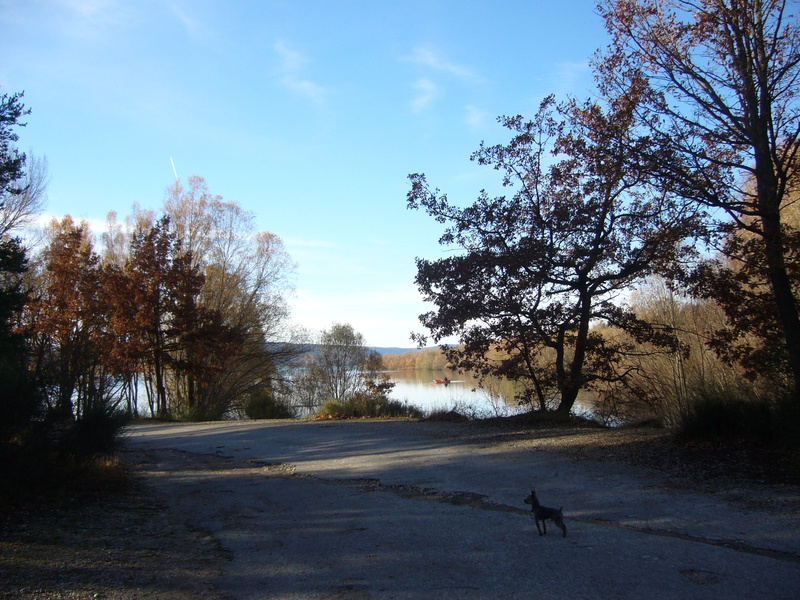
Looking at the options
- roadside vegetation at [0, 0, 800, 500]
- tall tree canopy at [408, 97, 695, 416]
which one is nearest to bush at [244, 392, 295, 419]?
roadside vegetation at [0, 0, 800, 500]

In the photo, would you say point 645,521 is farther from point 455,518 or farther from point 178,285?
point 178,285

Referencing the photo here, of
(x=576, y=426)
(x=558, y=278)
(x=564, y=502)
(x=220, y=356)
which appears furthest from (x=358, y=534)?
(x=220, y=356)

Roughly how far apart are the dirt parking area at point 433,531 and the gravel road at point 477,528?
2cm

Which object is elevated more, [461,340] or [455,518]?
[461,340]

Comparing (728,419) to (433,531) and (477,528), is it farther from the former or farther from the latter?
(433,531)

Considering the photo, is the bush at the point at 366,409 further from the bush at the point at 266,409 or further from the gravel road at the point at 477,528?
the gravel road at the point at 477,528

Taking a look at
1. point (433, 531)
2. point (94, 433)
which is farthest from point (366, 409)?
point (433, 531)

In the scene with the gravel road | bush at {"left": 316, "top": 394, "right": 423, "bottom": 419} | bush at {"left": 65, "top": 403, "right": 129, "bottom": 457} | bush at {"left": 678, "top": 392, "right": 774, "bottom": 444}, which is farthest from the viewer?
bush at {"left": 316, "top": 394, "right": 423, "bottom": 419}

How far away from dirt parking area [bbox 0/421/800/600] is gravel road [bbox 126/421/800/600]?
21 mm

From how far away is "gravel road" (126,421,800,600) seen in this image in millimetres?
3934

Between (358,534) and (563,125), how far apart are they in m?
9.46

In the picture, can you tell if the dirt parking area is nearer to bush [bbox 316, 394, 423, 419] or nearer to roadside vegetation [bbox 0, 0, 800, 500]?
roadside vegetation [bbox 0, 0, 800, 500]

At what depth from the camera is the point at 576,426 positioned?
1134 centimetres

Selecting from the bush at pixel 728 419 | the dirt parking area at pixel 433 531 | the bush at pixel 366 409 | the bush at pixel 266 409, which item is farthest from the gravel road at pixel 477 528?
the bush at pixel 266 409
